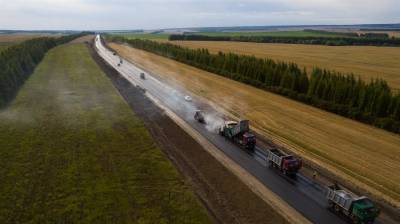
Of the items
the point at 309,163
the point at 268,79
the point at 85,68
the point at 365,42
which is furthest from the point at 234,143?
the point at 365,42

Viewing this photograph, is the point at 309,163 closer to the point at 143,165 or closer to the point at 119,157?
the point at 143,165

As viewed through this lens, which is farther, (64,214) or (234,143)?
(234,143)

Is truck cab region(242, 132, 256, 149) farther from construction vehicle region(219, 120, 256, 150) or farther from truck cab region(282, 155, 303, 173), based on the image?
truck cab region(282, 155, 303, 173)

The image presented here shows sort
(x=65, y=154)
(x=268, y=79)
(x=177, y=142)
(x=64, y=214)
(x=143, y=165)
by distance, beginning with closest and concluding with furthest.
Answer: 1. (x=64, y=214)
2. (x=143, y=165)
3. (x=65, y=154)
4. (x=177, y=142)
5. (x=268, y=79)

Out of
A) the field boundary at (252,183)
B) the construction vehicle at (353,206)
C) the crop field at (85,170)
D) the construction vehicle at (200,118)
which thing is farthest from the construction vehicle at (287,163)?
the construction vehicle at (200,118)

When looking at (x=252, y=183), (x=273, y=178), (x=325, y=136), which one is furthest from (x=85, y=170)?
(x=325, y=136)

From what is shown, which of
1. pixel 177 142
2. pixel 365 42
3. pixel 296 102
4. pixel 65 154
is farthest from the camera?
pixel 365 42

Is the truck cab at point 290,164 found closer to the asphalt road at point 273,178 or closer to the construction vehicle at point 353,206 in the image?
the asphalt road at point 273,178
